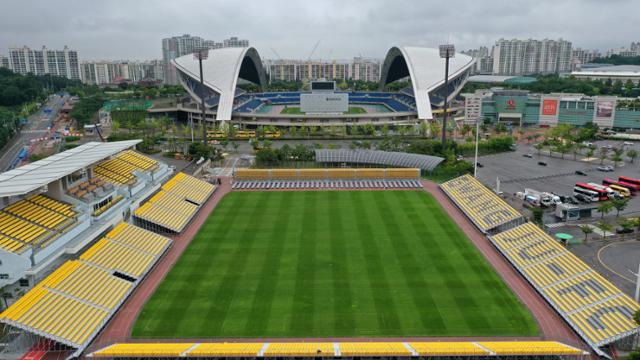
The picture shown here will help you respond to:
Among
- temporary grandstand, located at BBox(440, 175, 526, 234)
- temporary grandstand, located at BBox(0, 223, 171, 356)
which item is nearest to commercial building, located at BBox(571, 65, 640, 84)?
temporary grandstand, located at BBox(440, 175, 526, 234)

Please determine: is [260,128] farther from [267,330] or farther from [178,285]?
[267,330]

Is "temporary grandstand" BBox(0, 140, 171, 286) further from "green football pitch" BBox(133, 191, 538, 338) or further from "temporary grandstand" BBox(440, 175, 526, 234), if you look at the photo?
"temporary grandstand" BBox(440, 175, 526, 234)

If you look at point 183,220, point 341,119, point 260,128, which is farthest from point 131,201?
point 341,119

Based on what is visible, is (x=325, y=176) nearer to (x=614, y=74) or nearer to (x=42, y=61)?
(x=614, y=74)

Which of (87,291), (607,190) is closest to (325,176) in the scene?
(607,190)

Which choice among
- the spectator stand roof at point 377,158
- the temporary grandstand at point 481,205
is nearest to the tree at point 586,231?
the temporary grandstand at point 481,205

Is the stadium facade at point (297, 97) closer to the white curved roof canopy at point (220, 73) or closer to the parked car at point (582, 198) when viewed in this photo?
the white curved roof canopy at point (220, 73)
